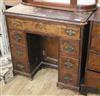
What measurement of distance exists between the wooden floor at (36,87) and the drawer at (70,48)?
0.45 metres

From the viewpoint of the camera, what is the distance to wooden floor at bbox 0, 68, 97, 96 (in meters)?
2.01

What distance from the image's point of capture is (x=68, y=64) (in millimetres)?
1865

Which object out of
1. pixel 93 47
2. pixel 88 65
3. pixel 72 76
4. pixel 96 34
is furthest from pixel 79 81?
pixel 96 34


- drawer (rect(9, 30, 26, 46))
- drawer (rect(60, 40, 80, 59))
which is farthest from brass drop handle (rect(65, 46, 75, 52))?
drawer (rect(9, 30, 26, 46))

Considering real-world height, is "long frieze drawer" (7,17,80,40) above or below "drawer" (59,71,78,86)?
above

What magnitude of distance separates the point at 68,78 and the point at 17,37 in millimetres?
656

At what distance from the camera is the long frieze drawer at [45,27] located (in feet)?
5.46

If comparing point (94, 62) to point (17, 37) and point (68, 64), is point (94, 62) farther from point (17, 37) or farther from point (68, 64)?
point (17, 37)

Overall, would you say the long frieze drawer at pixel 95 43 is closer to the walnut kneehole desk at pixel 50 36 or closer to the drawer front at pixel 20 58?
the walnut kneehole desk at pixel 50 36

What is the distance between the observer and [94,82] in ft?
6.13

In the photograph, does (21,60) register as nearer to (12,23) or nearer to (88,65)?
(12,23)

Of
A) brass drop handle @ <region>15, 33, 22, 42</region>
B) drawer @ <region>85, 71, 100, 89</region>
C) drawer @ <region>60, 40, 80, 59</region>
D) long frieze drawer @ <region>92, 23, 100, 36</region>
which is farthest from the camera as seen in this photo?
brass drop handle @ <region>15, 33, 22, 42</region>

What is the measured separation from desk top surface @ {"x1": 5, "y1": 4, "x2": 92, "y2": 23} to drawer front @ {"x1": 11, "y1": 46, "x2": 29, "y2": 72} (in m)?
0.39

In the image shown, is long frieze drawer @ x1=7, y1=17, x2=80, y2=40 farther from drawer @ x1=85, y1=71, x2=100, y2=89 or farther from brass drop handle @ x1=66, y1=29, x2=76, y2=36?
drawer @ x1=85, y1=71, x2=100, y2=89
